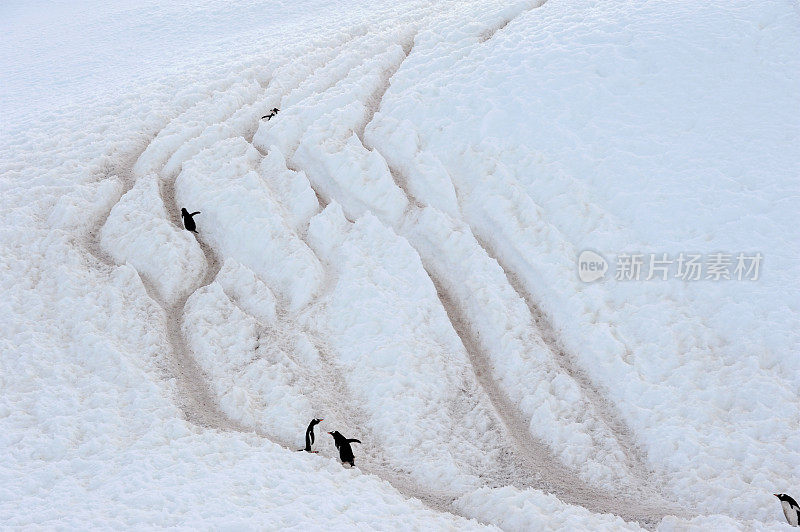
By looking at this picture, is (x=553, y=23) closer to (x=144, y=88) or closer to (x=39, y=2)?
(x=144, y=88)

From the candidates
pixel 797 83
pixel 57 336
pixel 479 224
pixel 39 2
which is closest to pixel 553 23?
pixel 797 83

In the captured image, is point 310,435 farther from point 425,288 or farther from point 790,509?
point 790,509

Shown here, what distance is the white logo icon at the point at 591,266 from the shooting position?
1720 centimetres

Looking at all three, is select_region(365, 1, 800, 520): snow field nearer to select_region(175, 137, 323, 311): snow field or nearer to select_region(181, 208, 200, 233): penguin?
select_region(175, 137, 323, 311): snow field

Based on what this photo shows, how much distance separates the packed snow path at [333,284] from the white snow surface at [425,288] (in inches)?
3.6

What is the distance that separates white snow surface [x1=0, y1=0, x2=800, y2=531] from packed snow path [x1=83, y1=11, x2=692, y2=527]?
91 mm

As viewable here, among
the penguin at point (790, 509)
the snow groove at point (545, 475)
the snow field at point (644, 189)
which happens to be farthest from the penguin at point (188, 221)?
the penguin at point (790, 509)

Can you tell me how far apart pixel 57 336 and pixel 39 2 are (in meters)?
51.1

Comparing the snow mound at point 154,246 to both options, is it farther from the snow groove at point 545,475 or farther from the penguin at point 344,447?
the snow groove at point 545,475

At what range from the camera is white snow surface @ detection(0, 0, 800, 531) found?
1226 centimetres

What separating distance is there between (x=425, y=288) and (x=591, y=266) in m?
4.96

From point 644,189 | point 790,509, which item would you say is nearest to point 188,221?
point 644,189

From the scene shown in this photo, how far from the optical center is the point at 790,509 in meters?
10.9

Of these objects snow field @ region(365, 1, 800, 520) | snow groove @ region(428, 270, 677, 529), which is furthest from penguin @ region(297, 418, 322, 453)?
snow field @ region(365, 1, 800, 520)
